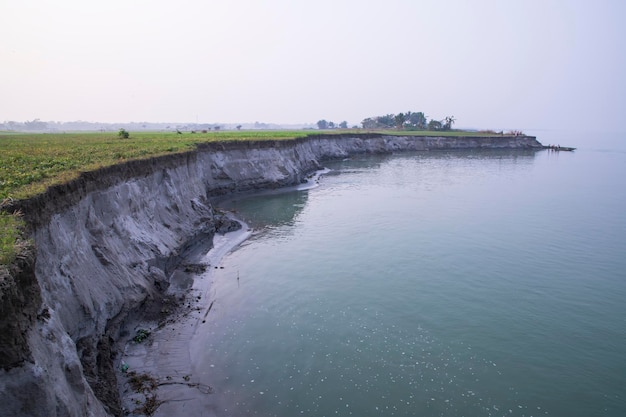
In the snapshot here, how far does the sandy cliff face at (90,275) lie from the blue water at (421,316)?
356 cm

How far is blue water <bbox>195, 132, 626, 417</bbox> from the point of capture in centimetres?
1405

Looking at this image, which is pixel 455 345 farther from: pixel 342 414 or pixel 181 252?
pixel 181 252

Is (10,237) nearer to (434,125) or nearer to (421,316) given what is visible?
(421,316)

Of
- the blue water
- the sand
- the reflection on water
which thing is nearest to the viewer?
the sand

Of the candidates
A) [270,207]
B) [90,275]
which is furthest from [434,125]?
[90,275]

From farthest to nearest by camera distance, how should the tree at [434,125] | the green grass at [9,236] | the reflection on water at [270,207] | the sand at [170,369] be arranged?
the tree at [434,125]
the reflection on water at [270,207]
the sand at [170,369]
the green grass at [9,236]

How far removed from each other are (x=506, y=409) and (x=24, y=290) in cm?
1425

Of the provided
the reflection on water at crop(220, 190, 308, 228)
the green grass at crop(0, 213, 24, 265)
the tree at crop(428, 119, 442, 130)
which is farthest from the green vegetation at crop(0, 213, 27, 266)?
the tree at crop(428, 119, 442, 130)

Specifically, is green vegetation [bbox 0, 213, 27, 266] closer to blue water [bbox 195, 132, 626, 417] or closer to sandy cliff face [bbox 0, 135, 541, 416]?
sandy cliff face [bbox 0, 135, 541, 416]

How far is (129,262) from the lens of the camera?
63.1ft

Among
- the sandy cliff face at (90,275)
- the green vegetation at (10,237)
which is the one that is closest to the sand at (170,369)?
the sandy cliff face at (90,275)

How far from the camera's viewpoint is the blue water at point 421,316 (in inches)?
553

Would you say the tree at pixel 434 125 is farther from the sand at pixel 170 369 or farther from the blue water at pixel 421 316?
the sand at pixel 170 369

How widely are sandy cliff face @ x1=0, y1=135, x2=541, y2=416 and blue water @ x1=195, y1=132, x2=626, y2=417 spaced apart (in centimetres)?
356
